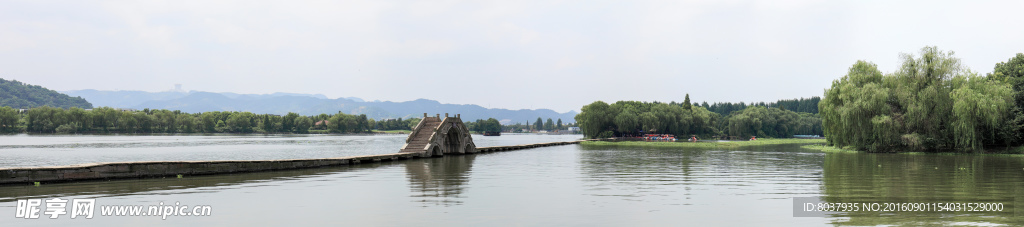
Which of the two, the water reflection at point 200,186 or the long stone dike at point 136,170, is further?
the long stone dike at point 136,170

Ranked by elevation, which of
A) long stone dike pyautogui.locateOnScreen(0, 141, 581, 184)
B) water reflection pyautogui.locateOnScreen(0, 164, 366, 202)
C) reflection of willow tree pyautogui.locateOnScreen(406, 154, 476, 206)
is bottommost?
reflection of willow tree pyautogui.locateOnScreen(406, 154, 476, 206)

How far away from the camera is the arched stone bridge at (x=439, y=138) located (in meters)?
52.0

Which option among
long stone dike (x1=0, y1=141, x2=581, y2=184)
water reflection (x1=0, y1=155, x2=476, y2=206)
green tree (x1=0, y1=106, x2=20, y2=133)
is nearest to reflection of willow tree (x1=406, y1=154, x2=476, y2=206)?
water reflection (x1=0, y1=155, x2=476, y2=206)

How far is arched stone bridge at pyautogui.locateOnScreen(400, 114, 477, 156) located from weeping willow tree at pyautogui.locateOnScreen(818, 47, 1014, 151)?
3616cm

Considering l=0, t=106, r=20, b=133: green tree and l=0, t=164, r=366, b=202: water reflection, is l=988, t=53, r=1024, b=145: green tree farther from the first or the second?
l=0, t=106, r=20, b=133: green tree

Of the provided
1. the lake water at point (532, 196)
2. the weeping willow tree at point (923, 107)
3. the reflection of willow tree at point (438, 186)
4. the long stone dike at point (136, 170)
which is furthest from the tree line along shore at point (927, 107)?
the long stone dike at point (136, 170)

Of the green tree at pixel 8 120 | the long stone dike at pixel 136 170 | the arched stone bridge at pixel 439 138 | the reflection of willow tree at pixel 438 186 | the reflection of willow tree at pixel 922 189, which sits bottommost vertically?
the reflection of willow tree at pixel 438 186

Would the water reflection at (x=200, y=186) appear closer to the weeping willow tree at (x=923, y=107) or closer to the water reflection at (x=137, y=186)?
the water reflection at (x=137, y=186)

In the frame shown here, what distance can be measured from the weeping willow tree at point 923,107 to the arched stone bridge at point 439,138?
119ft

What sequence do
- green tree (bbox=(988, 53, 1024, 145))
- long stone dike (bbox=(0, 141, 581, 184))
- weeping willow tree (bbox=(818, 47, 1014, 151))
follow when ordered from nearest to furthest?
1. long stone dike (bbox=(0, 141, 581, 184))
2. weeping willow tree (bbox=(818, 47, 1014, 151))
3. green tree (bbox=(988, 53, 1024, 145))

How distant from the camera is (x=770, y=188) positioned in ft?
79.4

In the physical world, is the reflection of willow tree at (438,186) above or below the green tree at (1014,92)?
below

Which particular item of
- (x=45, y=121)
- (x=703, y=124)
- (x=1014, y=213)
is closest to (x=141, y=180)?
(x=1014, y=213)

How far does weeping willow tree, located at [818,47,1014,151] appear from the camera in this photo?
5166 cm
